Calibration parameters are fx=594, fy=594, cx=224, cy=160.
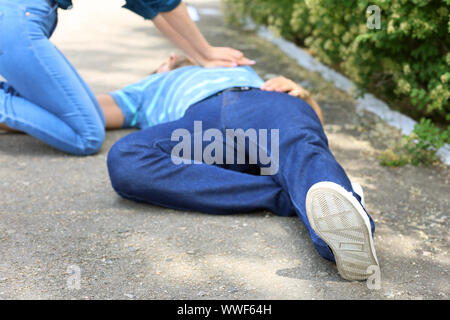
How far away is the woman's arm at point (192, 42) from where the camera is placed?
3.03m

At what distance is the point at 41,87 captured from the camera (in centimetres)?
281

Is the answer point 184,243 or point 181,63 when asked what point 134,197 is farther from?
point 181,63

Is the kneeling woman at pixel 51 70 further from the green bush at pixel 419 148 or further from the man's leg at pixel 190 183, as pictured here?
the green bush at pixel 419 148

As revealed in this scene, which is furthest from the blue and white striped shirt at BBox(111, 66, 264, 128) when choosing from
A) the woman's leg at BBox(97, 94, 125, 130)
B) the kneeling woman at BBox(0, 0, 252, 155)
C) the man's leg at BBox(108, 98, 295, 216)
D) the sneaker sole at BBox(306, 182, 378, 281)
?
the sneaker sole at BBox(306, 182, 378, 281)

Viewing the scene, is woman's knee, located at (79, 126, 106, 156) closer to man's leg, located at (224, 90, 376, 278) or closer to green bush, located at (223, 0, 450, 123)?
man's leg, located at (224, 90, 376, 278)

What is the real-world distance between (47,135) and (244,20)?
14.8 ft

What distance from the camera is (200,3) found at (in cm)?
932

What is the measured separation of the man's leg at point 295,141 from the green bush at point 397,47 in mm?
888

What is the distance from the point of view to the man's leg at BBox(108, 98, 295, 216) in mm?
2324

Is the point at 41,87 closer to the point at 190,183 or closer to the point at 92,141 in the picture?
the point at 92,141

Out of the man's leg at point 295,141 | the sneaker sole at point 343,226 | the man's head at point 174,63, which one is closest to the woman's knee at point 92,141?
the man's head at point 174,63

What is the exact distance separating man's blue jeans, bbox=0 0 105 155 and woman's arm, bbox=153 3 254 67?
53 cm

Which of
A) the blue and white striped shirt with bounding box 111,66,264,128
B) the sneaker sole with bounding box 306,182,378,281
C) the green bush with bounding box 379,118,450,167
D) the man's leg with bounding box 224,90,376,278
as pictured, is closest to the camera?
the sneaker sole with bounding box 306,182,378,281

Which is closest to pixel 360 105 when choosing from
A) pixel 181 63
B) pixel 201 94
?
pixel 181 63
